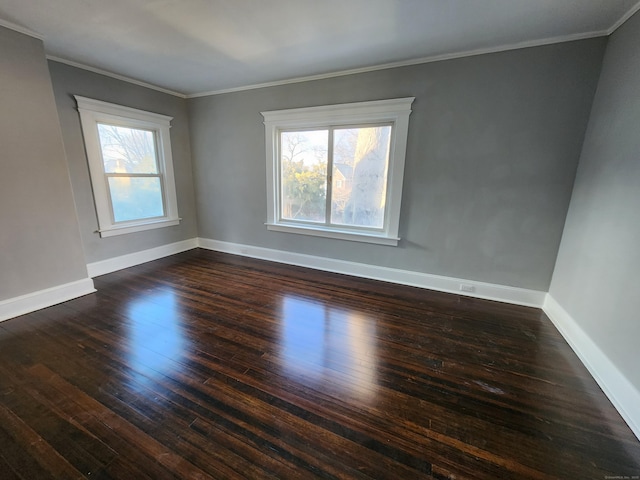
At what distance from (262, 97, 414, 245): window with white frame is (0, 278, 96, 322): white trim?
7.93ft

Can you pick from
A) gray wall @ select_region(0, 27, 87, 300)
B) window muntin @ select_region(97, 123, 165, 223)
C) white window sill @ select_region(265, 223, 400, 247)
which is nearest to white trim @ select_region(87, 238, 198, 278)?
window muntin @ select_region(97, 123, 165, 223)

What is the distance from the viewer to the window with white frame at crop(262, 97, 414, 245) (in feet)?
10.6

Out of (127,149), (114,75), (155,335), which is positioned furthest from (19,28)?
(155,335)

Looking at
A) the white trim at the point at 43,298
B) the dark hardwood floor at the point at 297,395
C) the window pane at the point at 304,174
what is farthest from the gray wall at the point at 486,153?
the white trim at the point at 43,298

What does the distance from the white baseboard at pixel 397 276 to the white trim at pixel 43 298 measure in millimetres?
2049

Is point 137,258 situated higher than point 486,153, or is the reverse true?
point 486,153

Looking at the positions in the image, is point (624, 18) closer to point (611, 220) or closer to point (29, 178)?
point (611, 220)

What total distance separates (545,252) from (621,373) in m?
1.38

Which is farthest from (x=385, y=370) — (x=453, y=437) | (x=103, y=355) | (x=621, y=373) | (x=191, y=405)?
(x=103, y=355)

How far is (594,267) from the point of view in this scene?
212 cm

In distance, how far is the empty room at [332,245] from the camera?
1.44 metres

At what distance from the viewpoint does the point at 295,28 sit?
7.50ft

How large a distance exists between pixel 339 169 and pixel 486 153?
5.67ft

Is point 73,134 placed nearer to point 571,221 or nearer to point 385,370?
point 385,370
